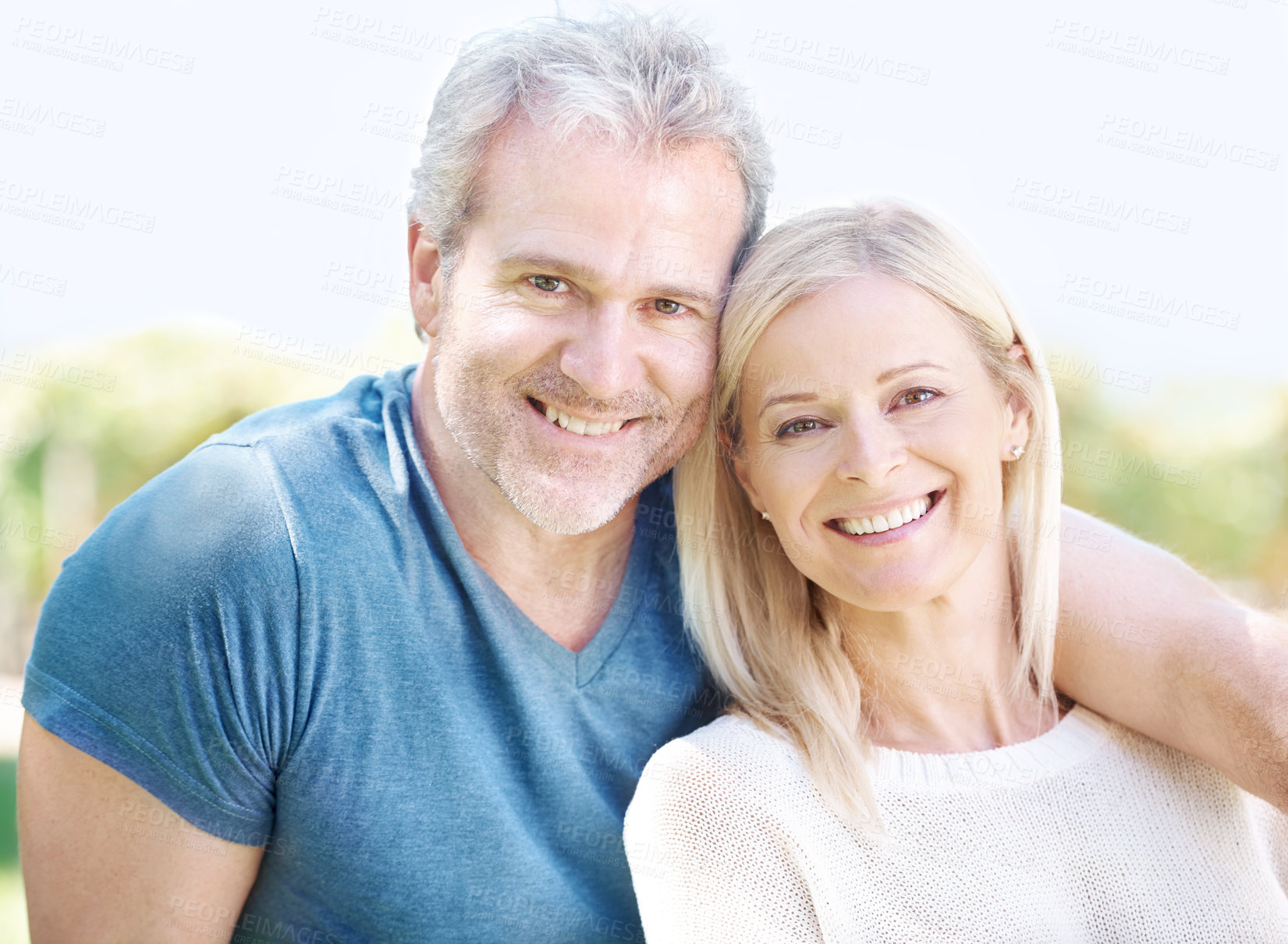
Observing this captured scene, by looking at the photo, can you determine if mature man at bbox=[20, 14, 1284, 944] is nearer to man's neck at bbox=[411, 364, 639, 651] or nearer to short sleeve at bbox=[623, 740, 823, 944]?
man's neck at bbox=[411, 364, 639, 651]

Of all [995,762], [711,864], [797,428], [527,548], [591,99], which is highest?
[591,99]

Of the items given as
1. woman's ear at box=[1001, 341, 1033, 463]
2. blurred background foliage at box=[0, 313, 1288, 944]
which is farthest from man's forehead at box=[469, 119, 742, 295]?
blurred background foliage at box=[0, 313, 1288, 944]

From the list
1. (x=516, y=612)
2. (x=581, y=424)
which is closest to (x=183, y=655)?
(x=516, y=612)

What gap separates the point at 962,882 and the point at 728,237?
1.44m

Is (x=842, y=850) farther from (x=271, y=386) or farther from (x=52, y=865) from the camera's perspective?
Answer: (x=271, y=386)

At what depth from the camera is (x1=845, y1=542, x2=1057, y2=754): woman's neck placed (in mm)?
2326

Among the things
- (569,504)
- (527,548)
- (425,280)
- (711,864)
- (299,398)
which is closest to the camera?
(711,864)

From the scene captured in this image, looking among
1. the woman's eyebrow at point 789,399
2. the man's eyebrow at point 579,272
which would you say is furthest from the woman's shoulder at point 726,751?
the man's eyebrow at point 579,272

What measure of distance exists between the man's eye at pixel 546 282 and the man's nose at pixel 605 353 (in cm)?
9

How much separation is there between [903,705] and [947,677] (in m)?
0.13

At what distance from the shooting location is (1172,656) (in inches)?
87.9

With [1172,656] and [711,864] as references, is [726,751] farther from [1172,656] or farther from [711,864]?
[1172,656]

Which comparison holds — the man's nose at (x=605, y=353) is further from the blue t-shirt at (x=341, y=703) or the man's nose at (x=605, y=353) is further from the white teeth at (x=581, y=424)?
the blue t-shirt at (x=341, y=703)

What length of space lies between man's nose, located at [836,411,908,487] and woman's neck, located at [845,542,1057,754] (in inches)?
18.0
